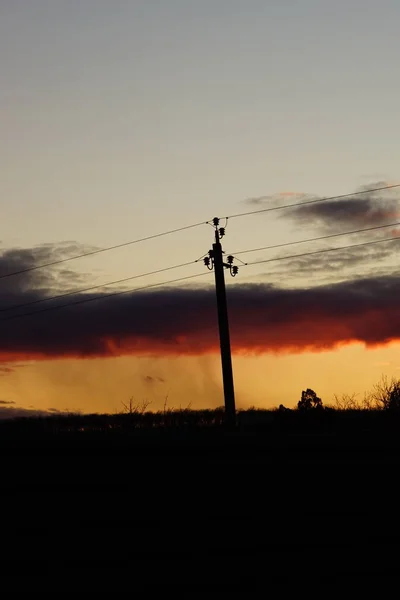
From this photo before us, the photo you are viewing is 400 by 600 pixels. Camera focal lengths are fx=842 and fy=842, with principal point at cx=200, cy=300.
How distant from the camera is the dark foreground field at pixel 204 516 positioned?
10.1 metres

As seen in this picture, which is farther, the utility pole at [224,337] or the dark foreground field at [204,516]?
the utility pole at [224,337]

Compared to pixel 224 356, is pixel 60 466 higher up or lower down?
lower down

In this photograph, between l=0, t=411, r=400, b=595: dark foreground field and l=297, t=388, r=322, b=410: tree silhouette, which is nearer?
l=0, t=411, r=400, b=595: dark foreground field

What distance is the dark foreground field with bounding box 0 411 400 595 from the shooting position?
10078 mm

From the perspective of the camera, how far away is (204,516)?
42.3ft

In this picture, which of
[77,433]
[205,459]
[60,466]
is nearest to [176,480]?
[205,459]

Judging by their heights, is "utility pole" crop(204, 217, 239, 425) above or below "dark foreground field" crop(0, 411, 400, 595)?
above

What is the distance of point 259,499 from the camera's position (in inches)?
544

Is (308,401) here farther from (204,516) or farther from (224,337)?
(204,516)

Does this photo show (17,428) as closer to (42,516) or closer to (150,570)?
(42,516)

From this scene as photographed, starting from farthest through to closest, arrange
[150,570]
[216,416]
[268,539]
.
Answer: [216,416] → [268,539] → [150,570]

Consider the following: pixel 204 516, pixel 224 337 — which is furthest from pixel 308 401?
pixel 204 516

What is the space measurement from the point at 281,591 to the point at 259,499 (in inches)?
180

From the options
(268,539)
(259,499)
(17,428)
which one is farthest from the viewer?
(17,428)
